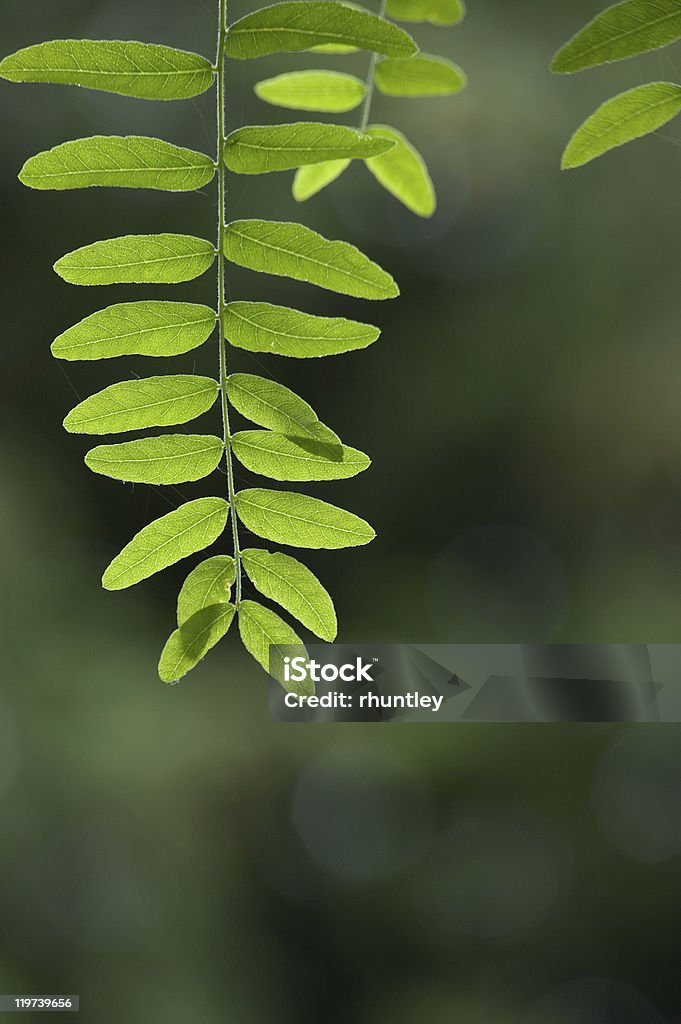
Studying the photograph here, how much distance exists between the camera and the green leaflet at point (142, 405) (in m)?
0.41

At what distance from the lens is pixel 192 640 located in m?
0.41

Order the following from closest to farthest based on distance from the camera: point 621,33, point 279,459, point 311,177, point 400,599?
point 621,33, point 279,459, point 311,177, point 400,599

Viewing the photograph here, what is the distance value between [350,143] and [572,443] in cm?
272

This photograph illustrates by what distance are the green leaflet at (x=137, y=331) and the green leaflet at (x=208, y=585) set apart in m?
0.10

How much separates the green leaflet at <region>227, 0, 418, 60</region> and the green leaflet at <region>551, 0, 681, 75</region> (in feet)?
0.20

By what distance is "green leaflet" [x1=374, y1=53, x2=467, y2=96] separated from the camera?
65 centimetres

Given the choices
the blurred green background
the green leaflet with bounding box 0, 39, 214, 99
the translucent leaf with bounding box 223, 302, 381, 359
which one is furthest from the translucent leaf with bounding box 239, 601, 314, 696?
the blurred green background

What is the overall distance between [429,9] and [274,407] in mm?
361

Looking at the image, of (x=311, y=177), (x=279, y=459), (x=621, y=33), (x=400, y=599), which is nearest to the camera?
(x=621, y=33)

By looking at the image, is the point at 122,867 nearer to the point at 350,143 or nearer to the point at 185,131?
the point at 185,131

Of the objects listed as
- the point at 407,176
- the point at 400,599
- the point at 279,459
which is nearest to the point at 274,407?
the point at 279,459

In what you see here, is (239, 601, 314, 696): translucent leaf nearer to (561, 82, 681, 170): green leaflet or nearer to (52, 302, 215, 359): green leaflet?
(52, 302, 215, 359): green leaflet

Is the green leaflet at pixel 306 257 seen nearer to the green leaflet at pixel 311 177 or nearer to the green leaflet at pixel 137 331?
the green leaflet at pixel 137 331

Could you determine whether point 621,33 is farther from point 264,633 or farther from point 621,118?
point 264,633
